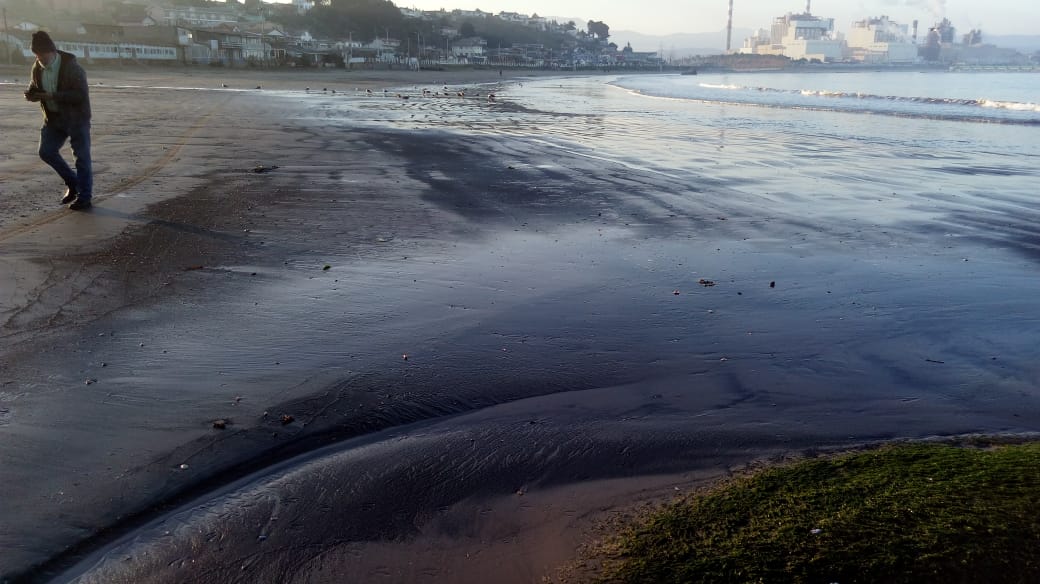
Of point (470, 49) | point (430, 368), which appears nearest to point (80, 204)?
point (430, 368)

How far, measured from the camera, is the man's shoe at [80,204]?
9.09 m

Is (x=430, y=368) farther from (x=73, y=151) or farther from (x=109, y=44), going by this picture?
(x=109, y=44)

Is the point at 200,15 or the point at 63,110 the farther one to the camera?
the point at 200,15

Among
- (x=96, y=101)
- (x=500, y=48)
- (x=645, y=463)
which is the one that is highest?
(x=500, y=48)

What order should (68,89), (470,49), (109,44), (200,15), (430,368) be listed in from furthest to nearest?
1. (470,49)
2. (200,15)
3. (109,44)
4. (68,89)
5. (430,368)

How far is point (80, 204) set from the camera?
9.16 metres

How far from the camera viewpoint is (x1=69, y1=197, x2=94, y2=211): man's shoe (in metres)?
9.09

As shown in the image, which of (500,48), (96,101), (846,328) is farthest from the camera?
(500,48)

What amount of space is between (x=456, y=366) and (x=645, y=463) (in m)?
1.62

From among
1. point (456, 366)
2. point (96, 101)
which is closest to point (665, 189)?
point (456, 366)

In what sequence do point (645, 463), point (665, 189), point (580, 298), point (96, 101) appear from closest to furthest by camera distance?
point (645, 463) → point (580, 298) → point (665, 189) → point (96, 101)

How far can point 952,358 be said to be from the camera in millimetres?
5434

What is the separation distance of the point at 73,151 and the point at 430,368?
6.90 m

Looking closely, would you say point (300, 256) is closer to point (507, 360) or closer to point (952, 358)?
point (507, 360)
